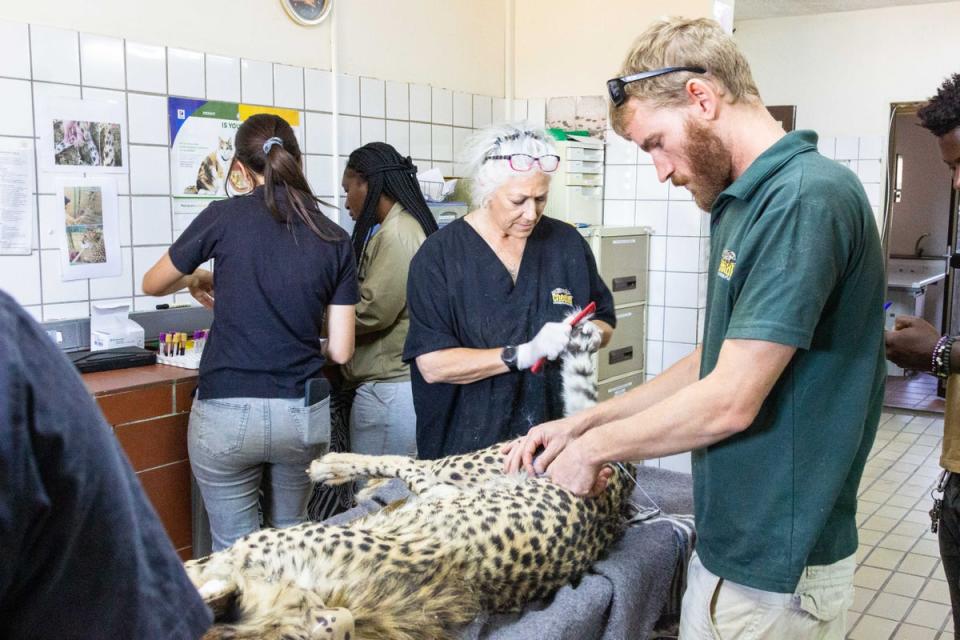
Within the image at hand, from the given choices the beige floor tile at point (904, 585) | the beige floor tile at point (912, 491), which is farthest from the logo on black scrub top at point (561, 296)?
the beige floor tile at point (912, 491)

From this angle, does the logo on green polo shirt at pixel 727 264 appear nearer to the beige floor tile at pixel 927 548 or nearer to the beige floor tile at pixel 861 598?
Answer: the beige floor tile at pixel 861 598

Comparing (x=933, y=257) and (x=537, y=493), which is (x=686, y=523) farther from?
(x=933, y=257)

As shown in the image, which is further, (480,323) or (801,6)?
(801,6)

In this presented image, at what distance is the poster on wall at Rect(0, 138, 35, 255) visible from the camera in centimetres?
276

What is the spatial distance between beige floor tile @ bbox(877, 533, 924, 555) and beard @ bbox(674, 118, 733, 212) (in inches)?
122

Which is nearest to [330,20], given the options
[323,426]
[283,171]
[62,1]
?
[62,1]

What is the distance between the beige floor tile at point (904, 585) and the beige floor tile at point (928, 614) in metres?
0.09

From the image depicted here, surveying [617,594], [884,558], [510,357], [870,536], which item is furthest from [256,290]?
[870,536]

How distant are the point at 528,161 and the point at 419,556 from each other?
1297 mm

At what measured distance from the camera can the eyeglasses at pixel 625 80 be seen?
1.49 meters

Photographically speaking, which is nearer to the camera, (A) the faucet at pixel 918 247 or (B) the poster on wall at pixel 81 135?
(B) the poster on wall at pixel 81 135

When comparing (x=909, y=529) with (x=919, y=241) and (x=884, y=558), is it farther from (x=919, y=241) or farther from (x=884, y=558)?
(x=919, y=241)

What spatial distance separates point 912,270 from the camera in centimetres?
723

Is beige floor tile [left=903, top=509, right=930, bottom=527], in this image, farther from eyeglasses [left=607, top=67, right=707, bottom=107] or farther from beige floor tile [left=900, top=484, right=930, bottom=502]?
eyeglasses [left=607, top=67, right=707, bottom=107]
